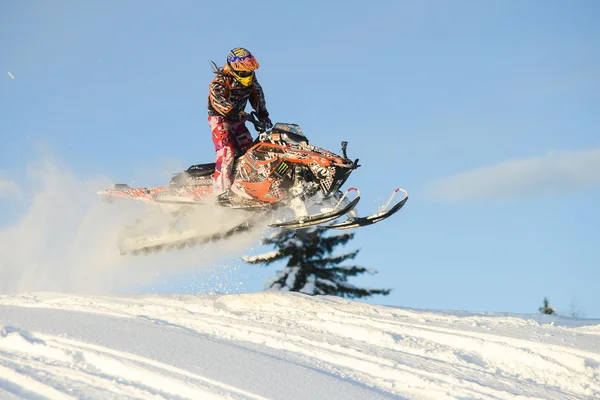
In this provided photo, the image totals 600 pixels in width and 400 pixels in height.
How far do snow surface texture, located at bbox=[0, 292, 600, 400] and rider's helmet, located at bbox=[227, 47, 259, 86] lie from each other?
3.26 m

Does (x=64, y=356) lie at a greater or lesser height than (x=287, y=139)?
lesser

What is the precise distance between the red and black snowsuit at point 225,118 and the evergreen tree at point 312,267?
25.5ft

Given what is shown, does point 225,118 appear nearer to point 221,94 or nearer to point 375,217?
point 221,94

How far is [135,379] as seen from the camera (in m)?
4.42

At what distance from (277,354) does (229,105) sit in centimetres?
495

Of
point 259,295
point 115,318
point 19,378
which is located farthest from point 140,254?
point 19,378

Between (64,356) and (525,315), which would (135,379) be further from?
(525,315)

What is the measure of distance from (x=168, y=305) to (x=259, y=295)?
1.76m

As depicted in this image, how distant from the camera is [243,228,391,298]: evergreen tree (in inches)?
705

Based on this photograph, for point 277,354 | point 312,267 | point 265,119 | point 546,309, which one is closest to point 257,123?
point 265,119

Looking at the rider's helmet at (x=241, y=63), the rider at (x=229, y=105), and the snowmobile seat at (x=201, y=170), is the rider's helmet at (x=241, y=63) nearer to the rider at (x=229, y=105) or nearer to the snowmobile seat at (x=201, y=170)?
the rider at (x=229, y=105)

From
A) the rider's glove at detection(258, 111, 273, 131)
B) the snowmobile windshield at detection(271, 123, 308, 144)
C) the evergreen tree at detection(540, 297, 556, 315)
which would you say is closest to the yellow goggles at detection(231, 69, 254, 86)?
the rider's glove at detection(258, 111, 273, 131)

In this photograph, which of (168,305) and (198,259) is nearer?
(168,305)

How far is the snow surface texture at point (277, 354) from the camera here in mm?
4410
